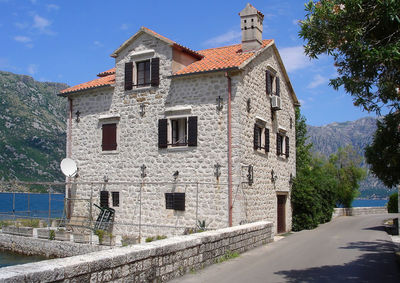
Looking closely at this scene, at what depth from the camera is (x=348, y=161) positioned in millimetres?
49469

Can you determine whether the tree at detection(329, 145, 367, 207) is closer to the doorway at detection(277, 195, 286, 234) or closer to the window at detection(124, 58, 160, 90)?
the doorway at detection(277, 195, 286, 234)

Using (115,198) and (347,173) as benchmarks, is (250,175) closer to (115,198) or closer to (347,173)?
(115,198)

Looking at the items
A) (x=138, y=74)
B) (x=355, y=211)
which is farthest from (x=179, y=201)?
(x=355, y=211)

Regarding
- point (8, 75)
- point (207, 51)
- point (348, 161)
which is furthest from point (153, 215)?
point (8, 75)

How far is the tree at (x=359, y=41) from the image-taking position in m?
8.14

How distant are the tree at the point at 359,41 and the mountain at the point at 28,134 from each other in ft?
474

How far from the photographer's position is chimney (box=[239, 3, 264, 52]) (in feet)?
66.1

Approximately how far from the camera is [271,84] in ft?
72.1

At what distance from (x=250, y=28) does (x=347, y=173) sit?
2969 cm

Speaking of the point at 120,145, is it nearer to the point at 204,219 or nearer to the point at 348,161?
the point at 204,219

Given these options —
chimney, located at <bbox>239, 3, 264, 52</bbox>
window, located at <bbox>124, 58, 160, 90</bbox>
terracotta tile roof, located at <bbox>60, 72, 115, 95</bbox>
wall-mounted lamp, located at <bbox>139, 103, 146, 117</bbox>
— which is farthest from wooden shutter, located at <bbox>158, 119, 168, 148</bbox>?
chimney, located at <bbox>239, 3, 264, 52</bbox>

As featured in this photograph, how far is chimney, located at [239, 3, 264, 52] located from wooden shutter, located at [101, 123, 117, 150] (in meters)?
7.67

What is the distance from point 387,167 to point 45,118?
182 metres

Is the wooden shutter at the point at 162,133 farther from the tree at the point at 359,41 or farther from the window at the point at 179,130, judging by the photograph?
the tree at the point at 359,41
